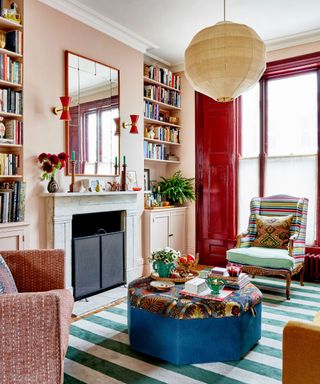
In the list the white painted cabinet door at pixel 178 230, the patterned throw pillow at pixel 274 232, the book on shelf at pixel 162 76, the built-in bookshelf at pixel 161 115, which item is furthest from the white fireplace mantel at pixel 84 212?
the book on shelf at pixel 162 76

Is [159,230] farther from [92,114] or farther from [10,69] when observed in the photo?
[10,69]

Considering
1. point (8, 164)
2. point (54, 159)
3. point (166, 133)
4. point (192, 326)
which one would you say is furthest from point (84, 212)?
point (166, 133)

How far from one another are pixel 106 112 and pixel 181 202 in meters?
1.79

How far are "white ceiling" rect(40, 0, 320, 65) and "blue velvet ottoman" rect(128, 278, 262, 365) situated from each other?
3.01m

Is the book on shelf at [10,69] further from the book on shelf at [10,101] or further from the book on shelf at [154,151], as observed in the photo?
the book on shelf at [154,151]

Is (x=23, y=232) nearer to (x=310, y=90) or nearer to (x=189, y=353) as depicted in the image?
(x=189, y=353)

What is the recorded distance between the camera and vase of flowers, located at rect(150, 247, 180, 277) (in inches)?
112

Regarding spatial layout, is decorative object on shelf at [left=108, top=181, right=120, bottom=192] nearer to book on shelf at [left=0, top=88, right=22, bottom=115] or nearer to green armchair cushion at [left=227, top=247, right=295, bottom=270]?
book on shelf at [left=0, top=88, right=22, bottom=115]

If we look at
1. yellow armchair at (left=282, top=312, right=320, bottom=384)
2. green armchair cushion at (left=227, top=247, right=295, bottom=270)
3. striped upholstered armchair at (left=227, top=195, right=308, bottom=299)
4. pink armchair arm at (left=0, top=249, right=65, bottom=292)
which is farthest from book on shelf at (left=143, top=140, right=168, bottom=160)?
yellow armchair at (left=282, top=312, right=320, bottom=384)

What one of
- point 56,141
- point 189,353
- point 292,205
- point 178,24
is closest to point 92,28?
point 178,24

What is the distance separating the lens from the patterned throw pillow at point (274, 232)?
421 cm

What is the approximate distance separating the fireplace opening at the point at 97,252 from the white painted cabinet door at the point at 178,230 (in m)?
1.01

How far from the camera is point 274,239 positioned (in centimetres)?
423

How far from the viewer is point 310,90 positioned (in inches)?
182
